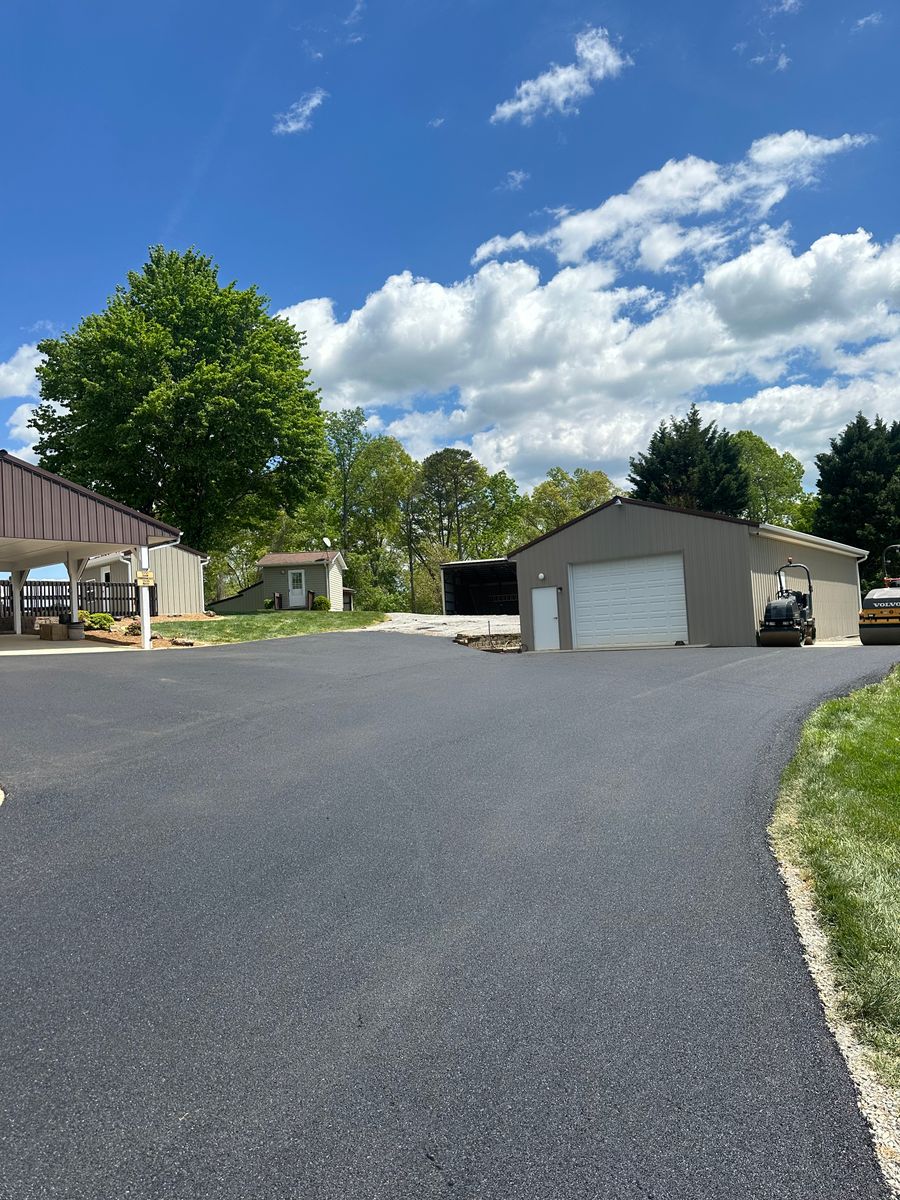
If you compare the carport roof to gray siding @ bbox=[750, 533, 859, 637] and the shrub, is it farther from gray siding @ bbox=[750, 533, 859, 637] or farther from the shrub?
gray siding @ bbox=[750, 533, 859, 637]

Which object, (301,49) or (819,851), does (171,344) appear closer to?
(301,49)

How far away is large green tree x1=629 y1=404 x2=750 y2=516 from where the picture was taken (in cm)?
3966

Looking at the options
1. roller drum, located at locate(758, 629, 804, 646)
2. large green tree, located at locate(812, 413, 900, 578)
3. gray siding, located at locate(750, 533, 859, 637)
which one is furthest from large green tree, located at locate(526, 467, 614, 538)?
roller drum, located at locate(758, 629, 804, 646)

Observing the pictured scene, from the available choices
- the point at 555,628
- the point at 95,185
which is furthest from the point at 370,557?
the point at 95,185

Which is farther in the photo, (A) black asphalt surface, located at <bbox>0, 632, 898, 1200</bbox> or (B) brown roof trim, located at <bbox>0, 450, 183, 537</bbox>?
(B) brown roof trim, located at <bbox>0, 450, 183, 537</bbox>

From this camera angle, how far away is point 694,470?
39531 millimetres

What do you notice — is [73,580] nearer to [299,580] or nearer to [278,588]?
[299,580]

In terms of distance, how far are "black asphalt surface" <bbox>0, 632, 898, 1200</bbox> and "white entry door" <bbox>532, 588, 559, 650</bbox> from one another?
1480 centimetres

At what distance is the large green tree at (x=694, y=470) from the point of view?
130ft

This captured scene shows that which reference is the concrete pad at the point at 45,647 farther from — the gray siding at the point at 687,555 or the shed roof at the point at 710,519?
the shed roof at the point at 710,519

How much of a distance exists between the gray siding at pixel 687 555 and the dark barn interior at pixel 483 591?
17.8 metres

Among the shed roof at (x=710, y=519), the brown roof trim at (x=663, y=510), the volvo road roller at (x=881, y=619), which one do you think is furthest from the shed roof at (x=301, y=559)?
the volvo road roller at (x=881, y=619)

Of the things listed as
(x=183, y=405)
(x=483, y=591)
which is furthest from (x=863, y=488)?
(x=183, y=405)

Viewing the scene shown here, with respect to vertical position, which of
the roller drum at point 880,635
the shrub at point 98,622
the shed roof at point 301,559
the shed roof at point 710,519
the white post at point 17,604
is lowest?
the roller drum at point 880,635
